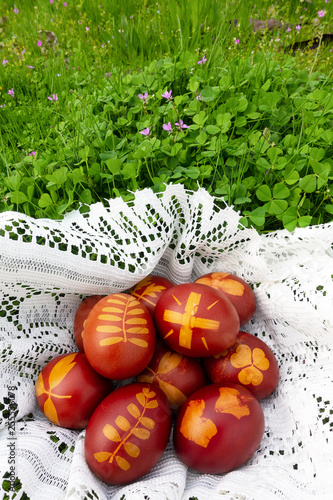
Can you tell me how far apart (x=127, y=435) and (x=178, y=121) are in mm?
1288

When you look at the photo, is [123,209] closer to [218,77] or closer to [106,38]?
[218,77]

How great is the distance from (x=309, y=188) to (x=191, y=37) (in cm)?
163

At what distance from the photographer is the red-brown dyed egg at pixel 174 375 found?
1.14m

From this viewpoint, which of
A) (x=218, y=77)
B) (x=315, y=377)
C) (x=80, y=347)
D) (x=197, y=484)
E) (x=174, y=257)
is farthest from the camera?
(x=218, y=77)

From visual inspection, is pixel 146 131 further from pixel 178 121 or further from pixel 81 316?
pixel 81 316

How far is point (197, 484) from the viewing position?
1.01 meters

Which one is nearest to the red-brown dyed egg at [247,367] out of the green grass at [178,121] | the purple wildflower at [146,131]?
the green grass at [178,121]

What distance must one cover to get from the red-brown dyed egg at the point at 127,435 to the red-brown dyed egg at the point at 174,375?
0.28ft

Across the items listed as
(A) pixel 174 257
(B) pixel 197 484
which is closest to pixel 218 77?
(A) pixel 174 257

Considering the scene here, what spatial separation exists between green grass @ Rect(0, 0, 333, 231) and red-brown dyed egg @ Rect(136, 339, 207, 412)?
546 mm

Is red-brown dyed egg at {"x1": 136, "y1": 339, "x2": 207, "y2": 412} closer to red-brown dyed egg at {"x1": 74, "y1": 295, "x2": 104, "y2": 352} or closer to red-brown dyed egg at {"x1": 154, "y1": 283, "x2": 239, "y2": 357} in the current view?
red-brown dyed egg at {"x1": 154, "y1": 283, "x2": 239, "y2": 357}

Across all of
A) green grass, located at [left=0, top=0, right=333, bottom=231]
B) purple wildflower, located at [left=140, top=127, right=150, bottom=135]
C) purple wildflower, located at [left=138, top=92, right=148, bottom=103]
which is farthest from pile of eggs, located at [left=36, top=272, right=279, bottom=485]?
purple wildflower, located at [left=138, top=92, right=148, bottom=103]

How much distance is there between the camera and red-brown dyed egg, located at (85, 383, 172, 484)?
0.96 meters

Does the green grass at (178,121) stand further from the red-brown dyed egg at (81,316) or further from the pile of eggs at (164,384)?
the pile of eggs at (164,384)
